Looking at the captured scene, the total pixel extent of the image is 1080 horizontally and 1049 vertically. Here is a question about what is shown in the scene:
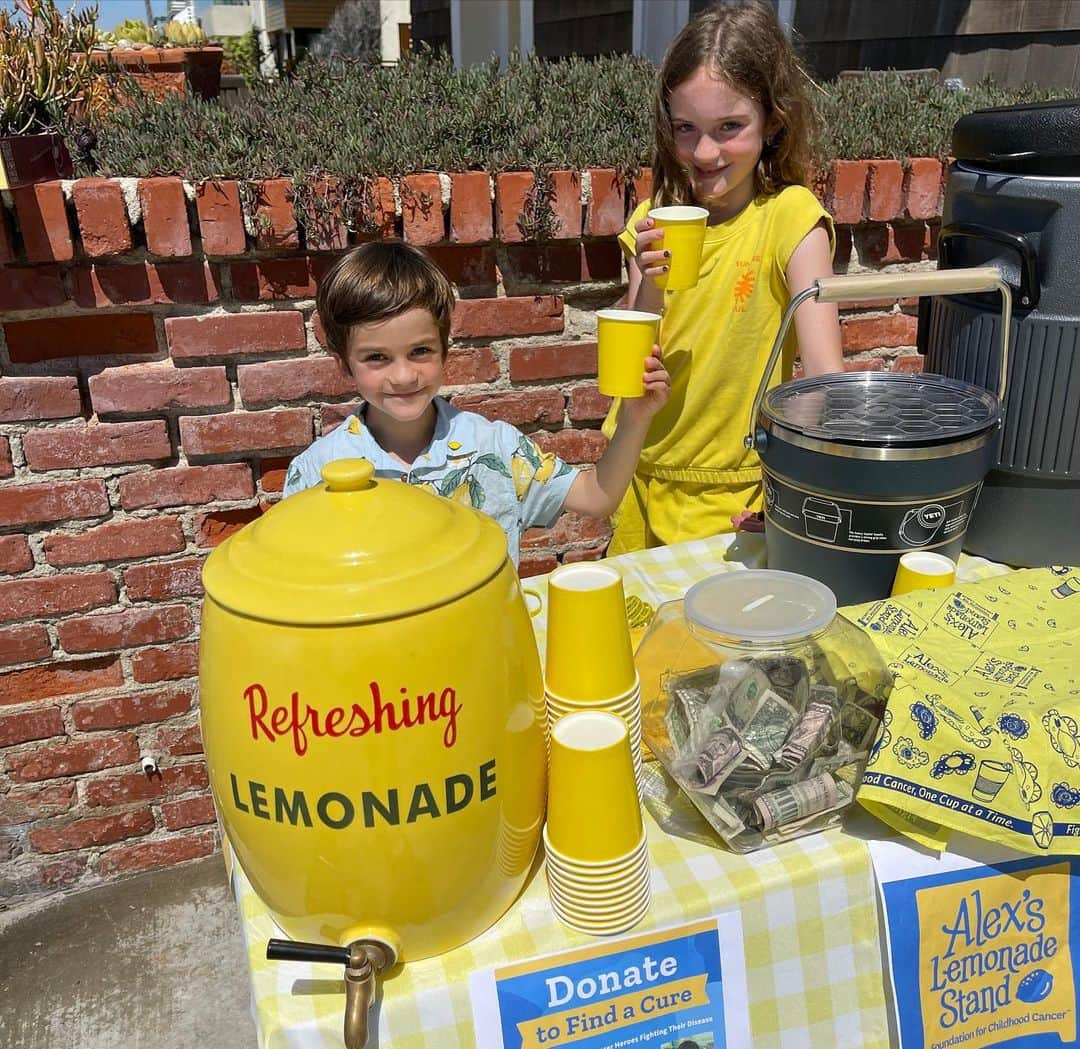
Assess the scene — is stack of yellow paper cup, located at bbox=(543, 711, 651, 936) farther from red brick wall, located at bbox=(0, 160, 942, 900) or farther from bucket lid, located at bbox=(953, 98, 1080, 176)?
red brick wall, located at bbox=(0, 160, 942, 900)

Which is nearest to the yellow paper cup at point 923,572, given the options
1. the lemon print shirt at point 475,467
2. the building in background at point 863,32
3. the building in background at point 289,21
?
the lemon print shirt at point 475,467

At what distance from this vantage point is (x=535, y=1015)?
0.83 meters

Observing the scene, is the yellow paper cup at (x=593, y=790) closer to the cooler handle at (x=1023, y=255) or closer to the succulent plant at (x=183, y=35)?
the cooler handle at (x=1023, y=255)

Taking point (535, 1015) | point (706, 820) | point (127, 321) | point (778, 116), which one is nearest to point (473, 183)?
point (778, 116)

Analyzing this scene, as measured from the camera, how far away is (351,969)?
753 millimetres

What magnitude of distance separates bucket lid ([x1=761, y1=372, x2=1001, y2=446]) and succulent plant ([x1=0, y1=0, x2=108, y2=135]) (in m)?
1.57

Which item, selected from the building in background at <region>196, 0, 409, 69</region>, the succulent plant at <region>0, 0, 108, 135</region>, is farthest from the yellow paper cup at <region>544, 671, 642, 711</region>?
the building in background at <region>196, 0, 409, 69</region>

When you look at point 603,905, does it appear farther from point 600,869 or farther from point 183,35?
point 183,35

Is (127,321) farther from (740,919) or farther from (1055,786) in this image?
(1055,786)

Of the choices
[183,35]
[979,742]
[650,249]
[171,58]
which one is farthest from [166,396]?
[183,35]

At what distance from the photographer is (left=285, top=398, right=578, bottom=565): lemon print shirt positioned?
1.43 metres

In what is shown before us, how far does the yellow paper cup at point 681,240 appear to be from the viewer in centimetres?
143

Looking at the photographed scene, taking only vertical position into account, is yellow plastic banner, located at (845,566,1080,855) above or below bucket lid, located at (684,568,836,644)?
below

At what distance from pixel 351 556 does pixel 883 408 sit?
818 millimetres
